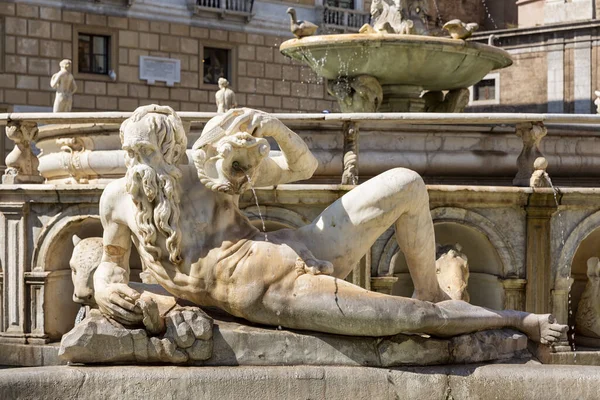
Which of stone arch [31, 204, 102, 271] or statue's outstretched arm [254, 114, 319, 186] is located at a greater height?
statue's outstretched arm [254, 114, 319, 186]

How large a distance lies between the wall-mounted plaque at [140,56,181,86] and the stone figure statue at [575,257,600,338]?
2296 cm

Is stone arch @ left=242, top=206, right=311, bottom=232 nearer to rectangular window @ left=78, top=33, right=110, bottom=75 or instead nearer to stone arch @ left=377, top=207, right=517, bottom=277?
stone arch @ left=377, top=207, right=517, bottom=277

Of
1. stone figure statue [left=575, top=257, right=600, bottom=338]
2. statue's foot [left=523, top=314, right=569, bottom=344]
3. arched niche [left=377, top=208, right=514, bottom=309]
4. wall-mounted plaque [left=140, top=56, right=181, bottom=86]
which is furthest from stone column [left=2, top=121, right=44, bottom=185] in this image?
wall-mounted plaque [left=140, top=56, right=181, bottom=86]

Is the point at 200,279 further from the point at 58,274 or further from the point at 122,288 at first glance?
the point at 58,274

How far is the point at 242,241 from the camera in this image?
4.56m

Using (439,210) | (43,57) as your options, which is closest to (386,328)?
(439,210)

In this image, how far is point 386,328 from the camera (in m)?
4.42

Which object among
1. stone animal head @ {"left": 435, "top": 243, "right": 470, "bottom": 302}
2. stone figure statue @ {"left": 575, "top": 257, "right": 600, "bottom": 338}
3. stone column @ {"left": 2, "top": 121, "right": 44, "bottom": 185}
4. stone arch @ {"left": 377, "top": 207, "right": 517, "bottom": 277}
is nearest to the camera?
stone animal head @ {"left": 435, "top": 243, "right": 470, "bottom": 302}

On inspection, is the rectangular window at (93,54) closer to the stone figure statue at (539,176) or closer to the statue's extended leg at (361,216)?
the stone figure statue at (539,176)

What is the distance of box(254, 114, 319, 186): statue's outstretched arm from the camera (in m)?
4.75

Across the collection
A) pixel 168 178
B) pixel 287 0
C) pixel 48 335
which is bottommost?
pixel 48 335

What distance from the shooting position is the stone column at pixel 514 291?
9078mm

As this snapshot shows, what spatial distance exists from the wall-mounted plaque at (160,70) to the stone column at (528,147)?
23.0 m

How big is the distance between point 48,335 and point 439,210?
2.97 metres
